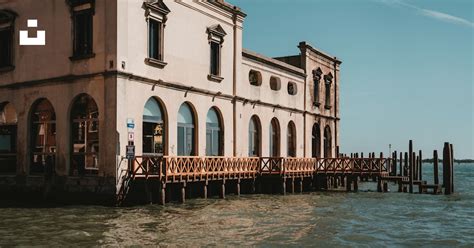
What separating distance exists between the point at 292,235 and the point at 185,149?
1258 cm

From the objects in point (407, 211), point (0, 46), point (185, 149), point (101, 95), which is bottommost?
point (407, 211)

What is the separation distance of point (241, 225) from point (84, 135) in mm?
9676

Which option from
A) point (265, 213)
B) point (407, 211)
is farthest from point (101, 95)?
point (407, 211)

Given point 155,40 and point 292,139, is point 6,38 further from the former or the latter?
point 292,139

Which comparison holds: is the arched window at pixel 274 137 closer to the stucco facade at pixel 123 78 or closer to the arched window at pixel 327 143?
the stucco facade at pixel 123 78

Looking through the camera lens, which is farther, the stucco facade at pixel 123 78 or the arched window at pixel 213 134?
the arched window at pixel 213 134

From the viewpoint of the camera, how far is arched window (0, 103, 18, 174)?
29266 mm

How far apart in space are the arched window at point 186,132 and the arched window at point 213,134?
4.82 ft

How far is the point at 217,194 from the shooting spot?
3133cm

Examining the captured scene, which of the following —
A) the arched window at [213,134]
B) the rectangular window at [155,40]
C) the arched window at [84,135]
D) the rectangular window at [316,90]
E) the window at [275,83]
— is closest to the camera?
the arched window at [84,135]

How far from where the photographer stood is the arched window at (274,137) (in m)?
39.6

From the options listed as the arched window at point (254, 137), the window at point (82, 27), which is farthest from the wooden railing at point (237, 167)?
the window at point (82, 27)

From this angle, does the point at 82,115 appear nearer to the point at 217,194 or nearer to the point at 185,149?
the point at 185,149

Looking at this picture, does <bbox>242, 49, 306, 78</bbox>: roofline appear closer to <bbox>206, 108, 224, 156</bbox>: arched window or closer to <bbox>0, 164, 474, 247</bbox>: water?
<bbox>206, 108, 224, 156</bbox>: arched window
